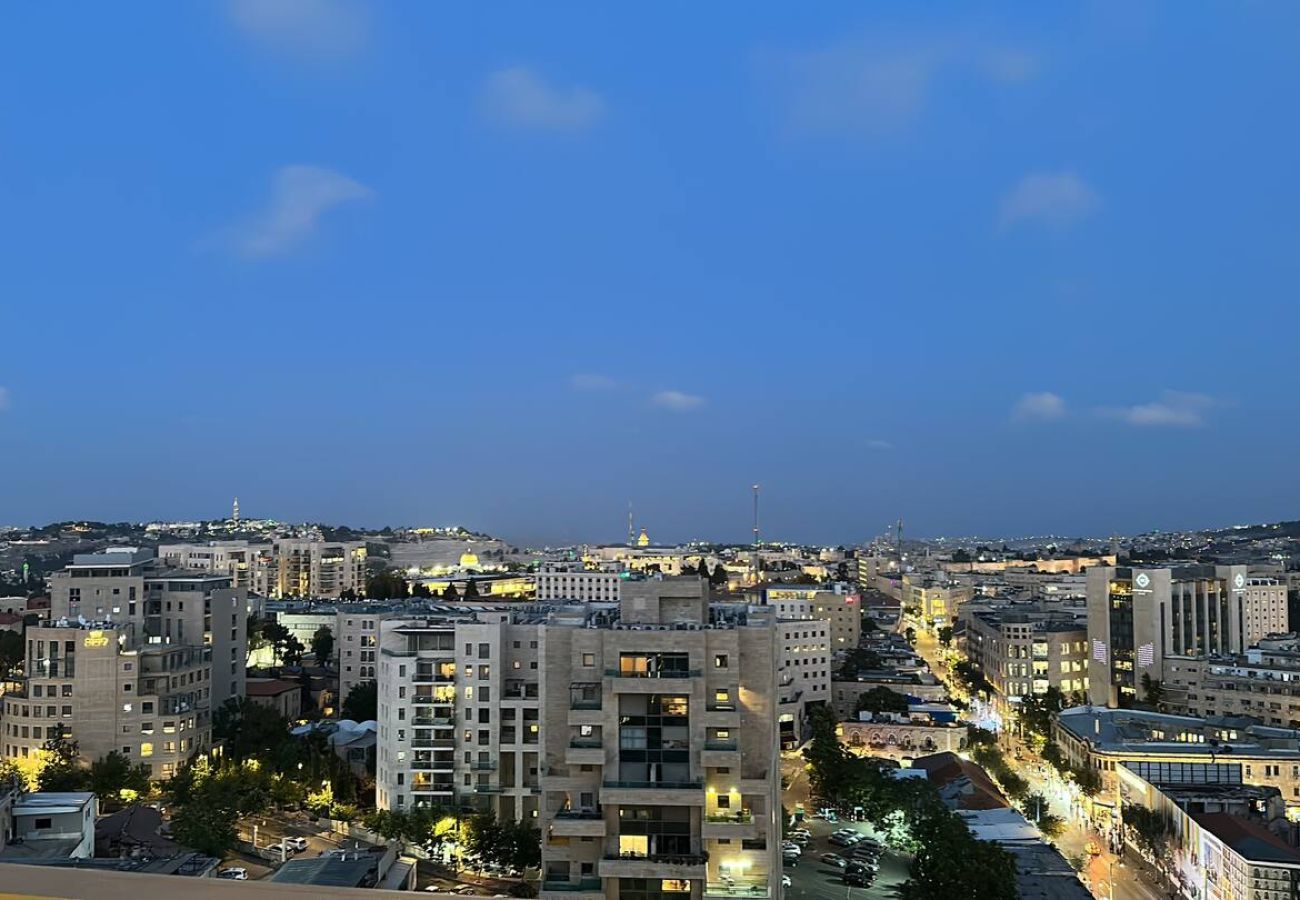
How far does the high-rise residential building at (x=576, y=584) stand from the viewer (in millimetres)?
44031

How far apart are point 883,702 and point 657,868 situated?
14466 millimetres

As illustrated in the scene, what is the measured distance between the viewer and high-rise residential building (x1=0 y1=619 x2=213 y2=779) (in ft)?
55.4

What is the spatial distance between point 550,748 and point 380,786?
22.6ft

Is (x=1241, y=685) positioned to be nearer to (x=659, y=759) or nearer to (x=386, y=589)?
(x=659, y=759)

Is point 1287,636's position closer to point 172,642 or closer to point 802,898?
point 802,898

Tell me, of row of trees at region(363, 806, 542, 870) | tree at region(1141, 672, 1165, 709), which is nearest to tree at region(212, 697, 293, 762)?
row of trees at region(363, 806, 542, 870)

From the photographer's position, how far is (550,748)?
9734 mm

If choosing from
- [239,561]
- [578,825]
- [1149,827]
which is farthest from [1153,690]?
[239,561]

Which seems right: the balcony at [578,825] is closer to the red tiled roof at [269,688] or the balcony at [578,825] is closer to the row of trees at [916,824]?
the row of trees at [916,824]

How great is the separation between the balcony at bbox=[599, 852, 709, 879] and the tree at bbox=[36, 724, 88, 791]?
10.2m

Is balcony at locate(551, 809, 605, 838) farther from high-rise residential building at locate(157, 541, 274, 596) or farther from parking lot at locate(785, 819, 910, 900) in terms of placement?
high-rise residential building at locate(157, 541, 274, 596)

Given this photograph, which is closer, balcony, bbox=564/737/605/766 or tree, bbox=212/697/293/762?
balcony, bbox=564/737/605/766

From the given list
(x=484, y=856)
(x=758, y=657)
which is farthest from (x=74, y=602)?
(x=758, y=657)

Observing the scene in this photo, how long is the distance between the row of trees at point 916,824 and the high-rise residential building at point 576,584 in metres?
22.8
